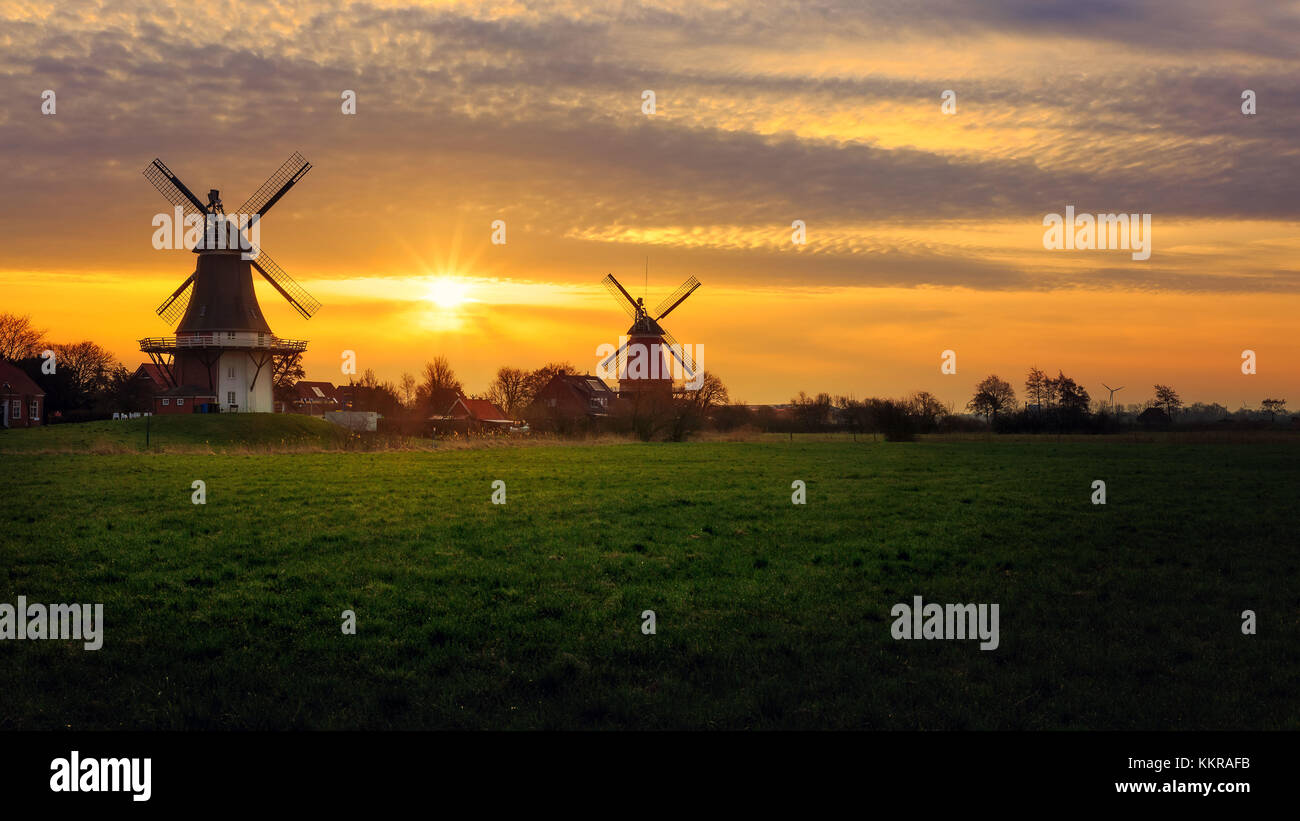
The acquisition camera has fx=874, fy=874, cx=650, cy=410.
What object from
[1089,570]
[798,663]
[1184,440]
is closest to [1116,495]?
[1089,570]

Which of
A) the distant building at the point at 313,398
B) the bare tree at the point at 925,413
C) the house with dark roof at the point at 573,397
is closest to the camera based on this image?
the bare tree at the point at 925,413

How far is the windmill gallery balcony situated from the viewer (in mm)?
64688

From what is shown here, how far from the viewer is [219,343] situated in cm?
6475

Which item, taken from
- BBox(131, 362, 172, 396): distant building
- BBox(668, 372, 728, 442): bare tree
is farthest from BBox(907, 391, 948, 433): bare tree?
BBox(131, 362, 172, 396): distant building

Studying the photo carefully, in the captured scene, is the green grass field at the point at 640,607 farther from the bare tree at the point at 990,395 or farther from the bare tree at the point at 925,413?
the bare tree at the point at 990,395

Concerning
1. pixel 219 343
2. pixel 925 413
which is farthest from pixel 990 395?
pixel 219 343

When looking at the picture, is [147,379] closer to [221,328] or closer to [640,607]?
[221,328]

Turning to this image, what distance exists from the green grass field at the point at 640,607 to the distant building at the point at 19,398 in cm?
7616

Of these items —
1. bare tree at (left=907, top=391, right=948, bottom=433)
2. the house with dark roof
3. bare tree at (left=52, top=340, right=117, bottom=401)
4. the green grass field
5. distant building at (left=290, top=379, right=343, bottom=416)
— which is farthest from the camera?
distant building at (left=290, top=379, right=343, bottom=416)

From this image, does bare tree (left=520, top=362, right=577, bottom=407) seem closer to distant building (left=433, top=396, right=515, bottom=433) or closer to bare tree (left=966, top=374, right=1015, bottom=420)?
distant building (left=433, top=396, right=515, bottom=433)

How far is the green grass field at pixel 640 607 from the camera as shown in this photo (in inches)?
292

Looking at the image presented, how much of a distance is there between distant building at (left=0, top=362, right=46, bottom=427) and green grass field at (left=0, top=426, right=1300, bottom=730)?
76160mm

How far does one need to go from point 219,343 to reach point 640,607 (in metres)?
63.2

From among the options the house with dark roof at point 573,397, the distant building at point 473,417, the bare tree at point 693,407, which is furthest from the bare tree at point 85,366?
the bare tree at point 693,407
